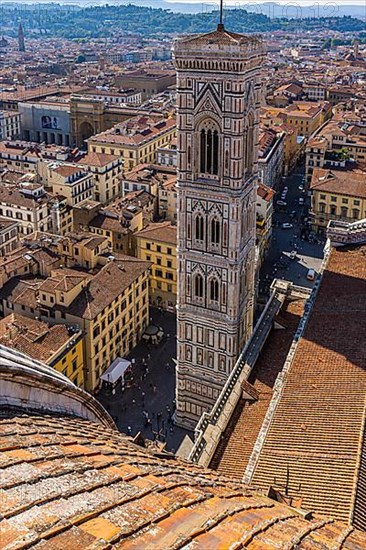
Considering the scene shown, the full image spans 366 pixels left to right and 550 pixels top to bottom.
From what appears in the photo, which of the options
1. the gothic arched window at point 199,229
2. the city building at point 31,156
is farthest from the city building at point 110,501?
the city building at point 31,156

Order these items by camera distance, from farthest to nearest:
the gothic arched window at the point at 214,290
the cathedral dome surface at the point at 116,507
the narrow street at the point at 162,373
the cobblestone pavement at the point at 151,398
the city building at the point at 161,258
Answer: the city building at the point at 161,258 < the narrow street at the point at 162,373 < the cobblestone pavement at the point at 151,398 < the gothic arched window at the point at 214,290 < the cathedral dome surface at the point at 116,507

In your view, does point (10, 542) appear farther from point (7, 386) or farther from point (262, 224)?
point (262, 224)

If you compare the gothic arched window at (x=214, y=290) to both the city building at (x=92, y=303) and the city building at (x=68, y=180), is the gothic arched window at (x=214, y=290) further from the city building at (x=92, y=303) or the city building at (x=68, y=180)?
the city building at (x=68, y=180)

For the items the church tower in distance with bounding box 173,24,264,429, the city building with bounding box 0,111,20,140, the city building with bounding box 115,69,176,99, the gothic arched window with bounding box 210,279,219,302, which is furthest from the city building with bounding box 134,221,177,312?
the city building with bounding box 115,69,176,99

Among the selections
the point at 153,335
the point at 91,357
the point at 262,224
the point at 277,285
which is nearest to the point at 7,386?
the point at 277,285

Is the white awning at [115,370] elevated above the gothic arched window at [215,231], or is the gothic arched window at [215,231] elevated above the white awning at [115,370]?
the gothic arched window at [215,231]

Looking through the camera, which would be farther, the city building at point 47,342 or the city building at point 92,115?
the city building at point 92,115

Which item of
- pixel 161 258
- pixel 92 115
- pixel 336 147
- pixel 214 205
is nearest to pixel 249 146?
pixel 214 205
